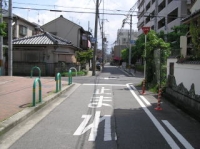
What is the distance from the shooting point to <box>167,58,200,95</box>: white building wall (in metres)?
10.5

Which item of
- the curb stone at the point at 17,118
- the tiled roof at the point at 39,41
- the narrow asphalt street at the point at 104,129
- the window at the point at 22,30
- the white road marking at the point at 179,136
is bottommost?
the white road marking at the point at 179,136

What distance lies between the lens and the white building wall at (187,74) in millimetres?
10527

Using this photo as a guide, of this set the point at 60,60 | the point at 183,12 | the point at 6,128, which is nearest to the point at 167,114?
the point at 6,128

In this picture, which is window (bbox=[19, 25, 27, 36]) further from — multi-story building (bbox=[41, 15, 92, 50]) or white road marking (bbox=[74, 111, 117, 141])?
white road marking (bbox=[74, 111, 117, 141])

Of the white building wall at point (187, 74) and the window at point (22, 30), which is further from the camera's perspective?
the window at point (22, 30)

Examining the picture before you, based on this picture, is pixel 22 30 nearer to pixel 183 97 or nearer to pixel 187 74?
pixel 187 74

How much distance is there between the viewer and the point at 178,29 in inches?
1255

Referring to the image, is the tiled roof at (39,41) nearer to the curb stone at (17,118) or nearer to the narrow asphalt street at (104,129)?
the narrow asphalt street at (104,129)

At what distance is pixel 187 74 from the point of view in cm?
1195

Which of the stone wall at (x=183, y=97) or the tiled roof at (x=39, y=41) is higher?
the tiled roof at (x=39, y=41)

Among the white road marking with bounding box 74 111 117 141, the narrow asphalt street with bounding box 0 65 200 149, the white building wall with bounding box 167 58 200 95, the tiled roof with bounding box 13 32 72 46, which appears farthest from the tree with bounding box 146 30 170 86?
the tiled roof with bounding box 13 32 72 46

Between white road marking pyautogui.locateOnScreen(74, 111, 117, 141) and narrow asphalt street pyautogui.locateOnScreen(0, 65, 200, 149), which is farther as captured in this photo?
white road marking pyautogui.locateOnScreen(74, 111, 117, 141)

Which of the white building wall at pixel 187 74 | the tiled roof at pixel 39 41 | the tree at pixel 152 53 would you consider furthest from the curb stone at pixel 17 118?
the tiled roof at pixel 39 41

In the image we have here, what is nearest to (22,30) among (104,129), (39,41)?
(39,41)
